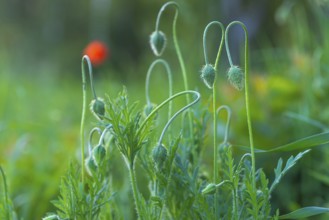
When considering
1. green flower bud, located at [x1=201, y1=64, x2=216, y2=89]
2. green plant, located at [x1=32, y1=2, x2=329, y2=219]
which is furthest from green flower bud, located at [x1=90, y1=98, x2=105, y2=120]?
green flower bud, located at [x1=201, y1=64, x2=216, y2=89]

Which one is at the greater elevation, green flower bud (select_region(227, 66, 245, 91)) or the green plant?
green flower bud (select_region(227, 66, 245, 91))

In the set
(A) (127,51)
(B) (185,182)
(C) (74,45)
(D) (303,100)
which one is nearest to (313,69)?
(D) (303,100)

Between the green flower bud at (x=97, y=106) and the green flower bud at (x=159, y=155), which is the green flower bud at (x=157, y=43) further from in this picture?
the green flower bud at (x=159, y=155)

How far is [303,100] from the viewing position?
276cm

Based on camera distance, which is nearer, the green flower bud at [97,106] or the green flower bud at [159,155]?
the green flower bud at [159,155]

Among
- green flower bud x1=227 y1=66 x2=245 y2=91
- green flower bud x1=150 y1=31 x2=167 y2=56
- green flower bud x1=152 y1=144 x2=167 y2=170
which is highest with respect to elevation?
green flower bud x1=150 y1=31 x2=167 y2=56

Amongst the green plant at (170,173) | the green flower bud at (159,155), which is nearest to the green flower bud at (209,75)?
the green plant at (170,173)

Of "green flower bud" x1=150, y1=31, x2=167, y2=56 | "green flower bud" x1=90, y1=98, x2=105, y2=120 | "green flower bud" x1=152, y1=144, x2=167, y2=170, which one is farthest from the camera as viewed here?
"green flower bud" x1=150, y1=31, x2=167, y2=56

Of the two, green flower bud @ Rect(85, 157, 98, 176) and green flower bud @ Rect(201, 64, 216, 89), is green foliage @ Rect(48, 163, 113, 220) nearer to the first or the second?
green flower bud @ Rect(85, 157, 98, 176)

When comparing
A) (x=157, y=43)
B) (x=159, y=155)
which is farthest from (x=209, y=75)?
(x=157, y=43)

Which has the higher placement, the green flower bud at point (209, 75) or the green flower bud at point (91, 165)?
the green flower bud at point (209, 75)

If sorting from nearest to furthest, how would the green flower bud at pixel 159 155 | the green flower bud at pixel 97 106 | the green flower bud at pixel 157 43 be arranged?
the green flower bud at pixel 159 155
the green flower bud at pixel 97 106
the green flower bud at pixel 157 43

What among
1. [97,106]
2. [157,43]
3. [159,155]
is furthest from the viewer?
[157,43]

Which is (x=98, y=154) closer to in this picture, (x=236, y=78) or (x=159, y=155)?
(x=159, y=155)
